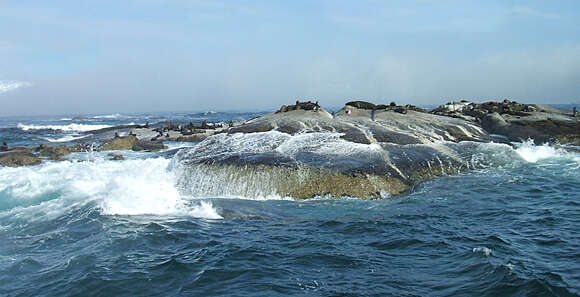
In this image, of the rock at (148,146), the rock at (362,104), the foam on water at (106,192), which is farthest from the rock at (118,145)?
the rock at (362,104)

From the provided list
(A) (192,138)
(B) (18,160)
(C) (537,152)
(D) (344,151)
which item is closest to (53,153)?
(B) (18,160)

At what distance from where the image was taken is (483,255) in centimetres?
873

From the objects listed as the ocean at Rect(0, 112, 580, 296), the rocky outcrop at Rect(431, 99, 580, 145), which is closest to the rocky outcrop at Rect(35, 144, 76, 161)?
the ocean at Rect(0, 112, 580, 296)

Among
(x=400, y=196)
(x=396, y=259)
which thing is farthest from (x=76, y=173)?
(x=396, y=259)

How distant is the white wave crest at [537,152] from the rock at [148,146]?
75.2 ft

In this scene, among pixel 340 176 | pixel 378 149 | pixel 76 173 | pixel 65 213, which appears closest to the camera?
pixel 65 213

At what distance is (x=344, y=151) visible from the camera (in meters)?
16.2

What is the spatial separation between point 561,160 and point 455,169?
6314mm

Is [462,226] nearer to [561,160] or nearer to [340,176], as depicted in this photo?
[340,176]

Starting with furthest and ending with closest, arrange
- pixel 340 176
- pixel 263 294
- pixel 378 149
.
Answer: pixel 378 149, pixel 340 176, pixel 263 294

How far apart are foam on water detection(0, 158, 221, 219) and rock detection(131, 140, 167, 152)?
11.8 metres

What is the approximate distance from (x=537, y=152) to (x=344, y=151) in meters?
10.5

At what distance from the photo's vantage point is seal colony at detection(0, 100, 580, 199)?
14.6 meters

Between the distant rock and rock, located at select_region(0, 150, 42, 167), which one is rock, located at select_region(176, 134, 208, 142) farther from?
rock, located at select_region(0, 150, 42, 167)
